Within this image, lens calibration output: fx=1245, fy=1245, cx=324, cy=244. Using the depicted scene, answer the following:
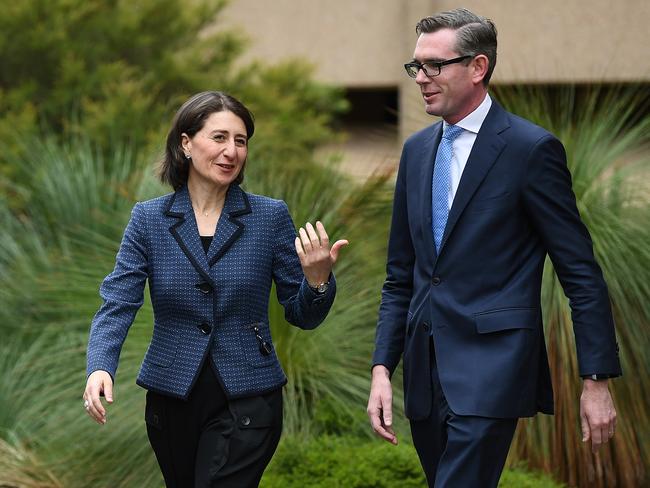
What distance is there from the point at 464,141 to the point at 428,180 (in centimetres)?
16

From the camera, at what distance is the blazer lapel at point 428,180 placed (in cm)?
366

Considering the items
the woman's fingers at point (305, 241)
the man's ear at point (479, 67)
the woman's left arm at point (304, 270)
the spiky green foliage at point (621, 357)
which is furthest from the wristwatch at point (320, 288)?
the spiky green foliage at point (621, 357)

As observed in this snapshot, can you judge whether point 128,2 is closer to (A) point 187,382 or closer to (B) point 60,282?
(B) point 60,282

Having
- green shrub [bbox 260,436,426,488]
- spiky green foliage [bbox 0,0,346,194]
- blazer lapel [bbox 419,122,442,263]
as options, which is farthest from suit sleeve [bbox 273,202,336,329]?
spiky green foliage [bbox 0,0,346,194]

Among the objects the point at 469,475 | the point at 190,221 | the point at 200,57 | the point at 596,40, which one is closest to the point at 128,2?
the point at 200,57

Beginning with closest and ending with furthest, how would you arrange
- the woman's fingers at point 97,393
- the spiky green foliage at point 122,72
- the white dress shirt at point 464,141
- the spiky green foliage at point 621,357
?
the woman's fingers at point 97,393
the white dress shirt at point 464,141
the spiky green foliage at point 621,357
the spiky green foliage at point 122,72

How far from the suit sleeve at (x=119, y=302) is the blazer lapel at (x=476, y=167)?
96 cm

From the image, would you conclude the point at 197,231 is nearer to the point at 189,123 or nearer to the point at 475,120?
the point at 189,123

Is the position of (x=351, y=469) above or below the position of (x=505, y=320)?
below

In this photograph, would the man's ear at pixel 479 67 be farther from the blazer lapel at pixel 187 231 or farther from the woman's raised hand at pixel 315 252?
the blazer lapel at pixel 187 231

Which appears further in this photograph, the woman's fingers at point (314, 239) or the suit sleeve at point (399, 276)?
the suit sleeve at point (399, 276)

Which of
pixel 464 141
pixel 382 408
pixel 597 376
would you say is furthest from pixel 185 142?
pixel 597 376

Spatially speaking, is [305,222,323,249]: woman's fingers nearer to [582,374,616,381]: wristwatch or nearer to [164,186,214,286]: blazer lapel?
[164,186,214,286]: blazer lapel

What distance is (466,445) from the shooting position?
3.44 m
